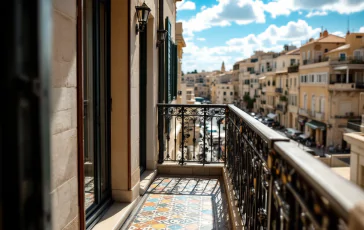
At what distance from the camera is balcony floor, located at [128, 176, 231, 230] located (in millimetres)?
4250

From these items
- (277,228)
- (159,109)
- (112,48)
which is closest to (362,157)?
(159,109)

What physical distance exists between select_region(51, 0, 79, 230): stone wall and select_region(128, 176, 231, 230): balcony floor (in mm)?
1681

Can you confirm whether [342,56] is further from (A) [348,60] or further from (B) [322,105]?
(B) [322,105]

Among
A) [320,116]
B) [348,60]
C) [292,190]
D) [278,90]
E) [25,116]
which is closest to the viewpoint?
[25,116]

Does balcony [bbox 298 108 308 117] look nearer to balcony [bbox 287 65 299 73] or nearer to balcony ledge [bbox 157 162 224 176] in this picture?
balcony [bbox 287 65 299 73]

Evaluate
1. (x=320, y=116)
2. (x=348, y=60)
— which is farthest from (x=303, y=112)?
(x=348, y=60)

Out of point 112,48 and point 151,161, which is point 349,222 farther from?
point 151,161

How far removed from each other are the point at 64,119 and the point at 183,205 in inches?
111

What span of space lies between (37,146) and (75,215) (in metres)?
2.24

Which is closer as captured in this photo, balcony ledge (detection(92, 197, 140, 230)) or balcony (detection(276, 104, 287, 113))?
balcony ledge (detection(92, 197, 140, 230))

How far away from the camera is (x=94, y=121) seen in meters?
3.90

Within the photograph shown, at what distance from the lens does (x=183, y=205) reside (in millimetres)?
4895

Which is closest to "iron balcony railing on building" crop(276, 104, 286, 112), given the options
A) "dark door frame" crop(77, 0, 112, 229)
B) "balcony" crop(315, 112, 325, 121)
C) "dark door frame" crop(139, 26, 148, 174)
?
"balcony" crop(315, 112, 325, 121)

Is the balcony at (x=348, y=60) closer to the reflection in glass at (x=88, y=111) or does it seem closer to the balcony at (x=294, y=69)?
the balcony at (x=294, y=69)
